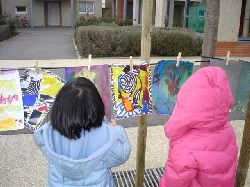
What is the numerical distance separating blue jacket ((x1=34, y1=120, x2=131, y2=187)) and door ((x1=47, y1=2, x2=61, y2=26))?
111ft

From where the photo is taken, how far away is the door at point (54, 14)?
33.8m

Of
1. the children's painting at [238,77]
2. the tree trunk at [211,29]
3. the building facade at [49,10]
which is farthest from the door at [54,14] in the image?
the children's painting at [238,77]

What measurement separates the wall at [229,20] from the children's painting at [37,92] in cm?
1042

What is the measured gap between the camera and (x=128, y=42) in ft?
43.7

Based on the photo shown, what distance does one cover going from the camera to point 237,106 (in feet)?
12.4

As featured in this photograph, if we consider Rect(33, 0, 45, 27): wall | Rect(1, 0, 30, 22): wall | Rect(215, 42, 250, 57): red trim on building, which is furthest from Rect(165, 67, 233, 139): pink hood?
Rect(33, 0, 45, 27): wall

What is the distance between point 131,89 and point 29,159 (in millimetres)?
2017

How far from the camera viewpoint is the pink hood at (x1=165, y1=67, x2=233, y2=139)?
209 centimetres

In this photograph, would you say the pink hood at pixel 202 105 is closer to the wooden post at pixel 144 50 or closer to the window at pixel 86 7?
the wooden post at pixel 144 50

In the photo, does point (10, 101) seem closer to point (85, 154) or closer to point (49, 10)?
point (85, 154)

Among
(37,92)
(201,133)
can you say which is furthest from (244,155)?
(37,92)

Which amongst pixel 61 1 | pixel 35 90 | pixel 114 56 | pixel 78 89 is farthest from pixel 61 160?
pixel 61 1

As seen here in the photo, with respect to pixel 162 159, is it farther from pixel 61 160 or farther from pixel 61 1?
pixel 61 1

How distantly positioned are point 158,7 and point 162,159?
595 inches
